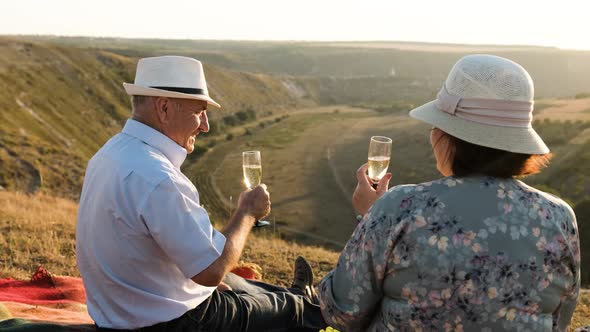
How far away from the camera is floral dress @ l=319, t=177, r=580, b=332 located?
2430 millimetres

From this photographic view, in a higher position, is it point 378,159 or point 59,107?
point 378,159

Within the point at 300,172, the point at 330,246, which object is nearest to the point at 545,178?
the point at 330,246

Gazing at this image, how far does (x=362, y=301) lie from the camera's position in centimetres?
267

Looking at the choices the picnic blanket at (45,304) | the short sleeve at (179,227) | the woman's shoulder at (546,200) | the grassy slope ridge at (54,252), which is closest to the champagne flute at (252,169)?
the short sleeve at (179,227)

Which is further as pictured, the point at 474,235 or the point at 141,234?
the point at 141,234

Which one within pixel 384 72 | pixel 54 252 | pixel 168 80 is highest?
pixel 168 80

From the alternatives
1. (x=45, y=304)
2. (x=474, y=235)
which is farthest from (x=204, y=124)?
(x=45, y=304)

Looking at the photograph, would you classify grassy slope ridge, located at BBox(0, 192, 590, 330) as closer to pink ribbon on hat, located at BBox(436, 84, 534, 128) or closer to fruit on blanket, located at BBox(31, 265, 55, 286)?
fruit on blanket, located at BBox(31, 265, 55, 286)

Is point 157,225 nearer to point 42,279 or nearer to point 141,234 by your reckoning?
point 141,234

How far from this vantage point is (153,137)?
11.8ft

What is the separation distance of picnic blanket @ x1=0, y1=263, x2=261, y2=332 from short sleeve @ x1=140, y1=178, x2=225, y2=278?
5.10 ft

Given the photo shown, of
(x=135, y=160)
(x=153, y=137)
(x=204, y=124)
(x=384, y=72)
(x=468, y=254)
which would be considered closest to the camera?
(x=468, y=254)

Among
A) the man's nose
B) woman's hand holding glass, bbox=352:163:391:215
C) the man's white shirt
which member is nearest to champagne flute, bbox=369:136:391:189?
woman's hand holding glass, bbox=352:163:391:215

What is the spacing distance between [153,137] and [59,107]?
4926cm
